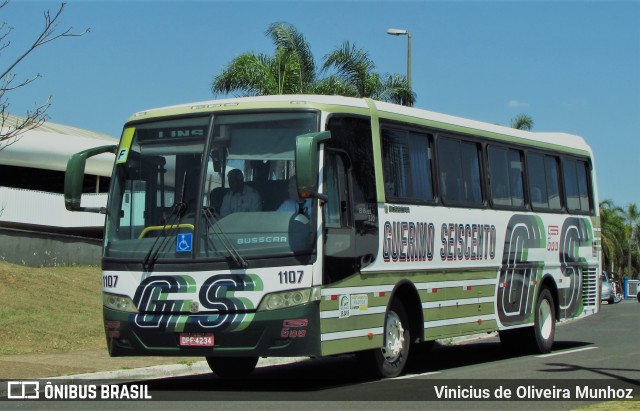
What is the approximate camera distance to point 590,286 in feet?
65.5

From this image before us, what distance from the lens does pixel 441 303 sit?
14703 mm

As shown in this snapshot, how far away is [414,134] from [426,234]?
1.38 metres

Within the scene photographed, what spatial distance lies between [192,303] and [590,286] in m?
10.3

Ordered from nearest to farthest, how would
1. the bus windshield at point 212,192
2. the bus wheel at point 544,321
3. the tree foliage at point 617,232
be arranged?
1. the bus windshield at point 212,192
2. the bus wheel at point 544,321
3. the tree foliage at point 617,232

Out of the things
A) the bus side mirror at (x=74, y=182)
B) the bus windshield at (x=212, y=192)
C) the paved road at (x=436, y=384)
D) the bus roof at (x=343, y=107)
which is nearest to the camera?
the paved road at (x=436, y=384)

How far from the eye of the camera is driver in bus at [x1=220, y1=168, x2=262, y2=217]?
11938 millimetres

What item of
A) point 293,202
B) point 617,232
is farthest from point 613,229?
point 293,202

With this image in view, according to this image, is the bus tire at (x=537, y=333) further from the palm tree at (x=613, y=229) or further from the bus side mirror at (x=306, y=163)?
the palm tree at (x=613, y=229)

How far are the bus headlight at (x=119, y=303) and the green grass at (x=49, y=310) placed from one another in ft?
20.6

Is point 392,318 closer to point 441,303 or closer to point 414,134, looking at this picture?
point 441,303

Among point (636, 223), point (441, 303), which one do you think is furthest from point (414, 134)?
point (636, 223)

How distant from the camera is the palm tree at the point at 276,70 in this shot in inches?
1336

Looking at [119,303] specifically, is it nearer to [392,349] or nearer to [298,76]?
[392,349]

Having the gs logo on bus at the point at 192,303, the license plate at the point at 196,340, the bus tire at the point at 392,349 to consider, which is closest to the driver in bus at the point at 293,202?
the gs logo on bus at the point at 192,303
